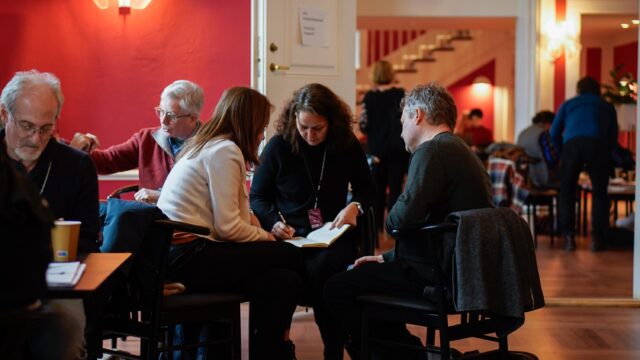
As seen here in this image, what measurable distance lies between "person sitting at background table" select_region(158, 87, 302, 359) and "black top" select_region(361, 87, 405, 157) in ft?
16.0

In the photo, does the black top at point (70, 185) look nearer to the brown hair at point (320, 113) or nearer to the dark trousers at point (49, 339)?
the dark trousers at point (49, 339)

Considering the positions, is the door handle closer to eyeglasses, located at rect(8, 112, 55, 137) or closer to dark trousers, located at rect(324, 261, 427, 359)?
dark trousers, located at rect(324, 261, 427, 359)

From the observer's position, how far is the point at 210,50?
5773 mm

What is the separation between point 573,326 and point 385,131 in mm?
3783

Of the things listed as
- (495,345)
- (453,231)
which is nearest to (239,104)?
(453,231)

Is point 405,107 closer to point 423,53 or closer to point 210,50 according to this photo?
point 210,50

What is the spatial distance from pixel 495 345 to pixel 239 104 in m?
1.79

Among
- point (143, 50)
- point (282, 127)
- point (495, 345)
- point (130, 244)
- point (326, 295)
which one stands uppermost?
point (143, 50)

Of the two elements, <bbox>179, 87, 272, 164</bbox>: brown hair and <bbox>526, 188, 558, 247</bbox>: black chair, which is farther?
<bbox>526, 188, 558, 247</bbox>: black chair

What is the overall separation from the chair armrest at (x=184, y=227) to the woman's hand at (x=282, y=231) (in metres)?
0.65

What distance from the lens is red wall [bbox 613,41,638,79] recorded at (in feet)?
49.3

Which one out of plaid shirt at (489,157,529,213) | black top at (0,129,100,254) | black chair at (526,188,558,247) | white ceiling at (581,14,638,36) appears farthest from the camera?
white ceiling at (581,14,638,36)

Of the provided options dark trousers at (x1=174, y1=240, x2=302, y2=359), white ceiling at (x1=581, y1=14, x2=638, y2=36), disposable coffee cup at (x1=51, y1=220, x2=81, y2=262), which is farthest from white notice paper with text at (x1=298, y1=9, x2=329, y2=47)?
white ceiling at (x1=581, y1=14, x2=638, y2=36)

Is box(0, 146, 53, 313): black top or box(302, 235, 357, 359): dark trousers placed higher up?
box(0, 146, 53, 313): black top
